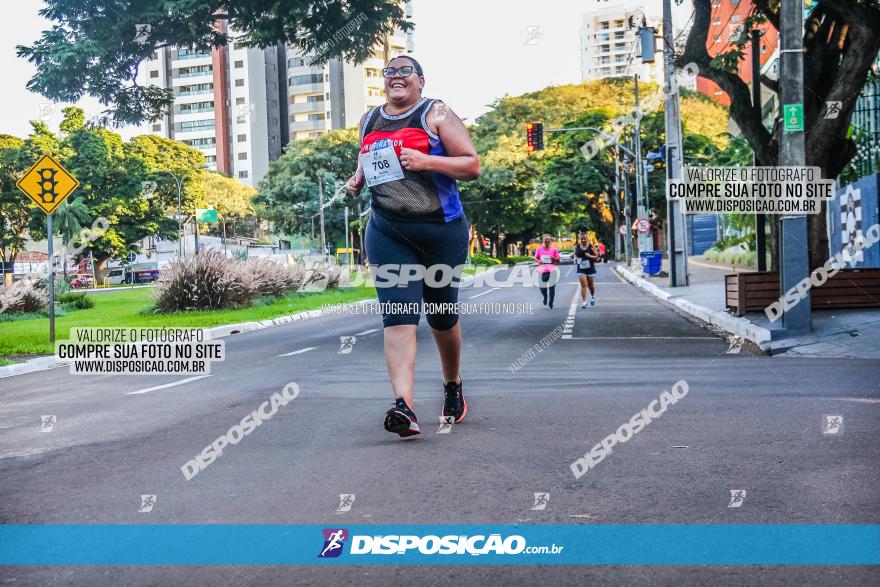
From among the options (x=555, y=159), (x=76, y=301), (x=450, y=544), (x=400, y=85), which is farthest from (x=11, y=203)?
(x=450, y=544)

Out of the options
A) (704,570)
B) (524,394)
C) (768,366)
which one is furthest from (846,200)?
(704,570)

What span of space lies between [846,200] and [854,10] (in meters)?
10.2

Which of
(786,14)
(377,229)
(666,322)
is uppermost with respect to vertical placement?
(786,14)

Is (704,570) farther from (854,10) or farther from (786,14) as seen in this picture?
(854,10)

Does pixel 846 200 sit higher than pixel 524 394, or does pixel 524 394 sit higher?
pixel 846 200

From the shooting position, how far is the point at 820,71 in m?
15.6

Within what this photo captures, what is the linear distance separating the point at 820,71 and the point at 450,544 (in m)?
14.4

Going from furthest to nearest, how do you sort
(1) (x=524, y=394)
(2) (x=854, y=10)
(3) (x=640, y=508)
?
(2) (x=854, y=10), (1) (x=524, y=394), (3) (x=640, y=508)

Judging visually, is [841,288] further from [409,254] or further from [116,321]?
[116,321]

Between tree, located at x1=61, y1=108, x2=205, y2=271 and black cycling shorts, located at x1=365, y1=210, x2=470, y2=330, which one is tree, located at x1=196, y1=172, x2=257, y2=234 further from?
black cycling shorts, located at x1=365, y1=210, x2=470, y2=330

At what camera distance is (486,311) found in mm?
20672

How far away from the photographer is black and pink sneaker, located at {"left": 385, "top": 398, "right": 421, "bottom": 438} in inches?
195

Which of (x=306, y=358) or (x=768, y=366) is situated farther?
(x=306, y=358)

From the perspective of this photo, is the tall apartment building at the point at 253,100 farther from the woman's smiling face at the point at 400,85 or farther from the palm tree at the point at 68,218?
the woman's smiling face at the point at 400,85
